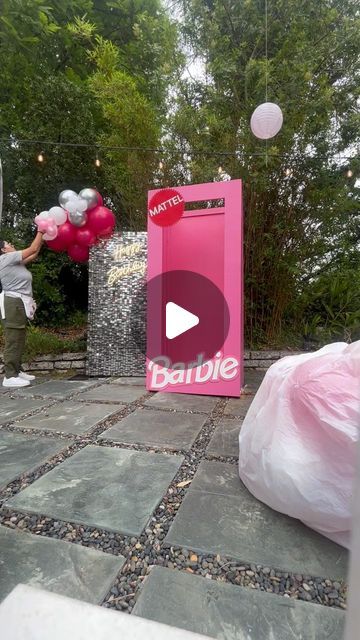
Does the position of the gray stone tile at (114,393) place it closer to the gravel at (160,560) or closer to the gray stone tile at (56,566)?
the gravel at (160,560)

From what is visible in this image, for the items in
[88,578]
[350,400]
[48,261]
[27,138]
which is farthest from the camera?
[48,261]

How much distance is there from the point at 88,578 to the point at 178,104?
419 centimetres

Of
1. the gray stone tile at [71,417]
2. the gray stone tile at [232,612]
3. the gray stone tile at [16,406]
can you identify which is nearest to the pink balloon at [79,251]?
the gray stone tile at [16,406]

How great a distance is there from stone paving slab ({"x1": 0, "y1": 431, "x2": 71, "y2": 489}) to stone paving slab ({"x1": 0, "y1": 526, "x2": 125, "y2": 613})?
41 centimetres

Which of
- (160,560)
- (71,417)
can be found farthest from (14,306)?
(160,560)

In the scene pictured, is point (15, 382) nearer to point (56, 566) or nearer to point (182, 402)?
point (182, 402)

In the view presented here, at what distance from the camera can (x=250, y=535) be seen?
0.98 m

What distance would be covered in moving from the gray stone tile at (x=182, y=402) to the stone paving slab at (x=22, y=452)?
0.85 m

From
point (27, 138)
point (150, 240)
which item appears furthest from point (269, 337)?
point (27, 138)

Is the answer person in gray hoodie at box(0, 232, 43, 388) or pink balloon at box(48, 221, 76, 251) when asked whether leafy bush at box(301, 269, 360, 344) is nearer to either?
pink balloon at box(48, 221, 76, 251)

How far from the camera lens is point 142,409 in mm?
2240

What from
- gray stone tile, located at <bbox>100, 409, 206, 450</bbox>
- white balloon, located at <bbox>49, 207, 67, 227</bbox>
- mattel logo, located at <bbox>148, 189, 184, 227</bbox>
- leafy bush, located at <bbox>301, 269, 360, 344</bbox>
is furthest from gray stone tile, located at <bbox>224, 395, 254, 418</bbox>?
white balloon, located at <bbox>49, 207, 67, 227</bbox>

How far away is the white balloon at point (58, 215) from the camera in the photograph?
3.18 meters

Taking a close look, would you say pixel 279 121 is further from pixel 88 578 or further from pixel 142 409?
pixel 88 578
